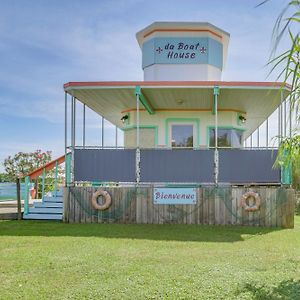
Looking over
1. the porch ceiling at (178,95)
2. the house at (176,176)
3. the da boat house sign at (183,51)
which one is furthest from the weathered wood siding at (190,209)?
the da boat house sign at (183,51)

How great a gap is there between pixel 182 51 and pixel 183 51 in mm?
37

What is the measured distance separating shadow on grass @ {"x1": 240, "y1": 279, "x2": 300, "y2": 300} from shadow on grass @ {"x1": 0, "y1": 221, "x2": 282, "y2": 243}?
10.3 feet

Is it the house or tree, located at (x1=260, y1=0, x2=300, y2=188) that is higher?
tree, located at (x1=260, y1=0, x2=300, y2=188)

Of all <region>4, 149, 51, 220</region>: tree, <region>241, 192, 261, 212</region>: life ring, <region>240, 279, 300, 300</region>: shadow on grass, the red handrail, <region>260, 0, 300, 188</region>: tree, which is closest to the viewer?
<region>260, 0, 300, 188</region>: tree

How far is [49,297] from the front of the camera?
4.28 meters

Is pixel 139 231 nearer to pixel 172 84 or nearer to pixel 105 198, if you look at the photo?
pixel 105 198

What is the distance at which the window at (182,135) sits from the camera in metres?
13.2

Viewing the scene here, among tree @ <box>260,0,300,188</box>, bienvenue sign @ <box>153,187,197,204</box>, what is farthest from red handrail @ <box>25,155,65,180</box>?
tree @ <box>260,0,300,188</box>

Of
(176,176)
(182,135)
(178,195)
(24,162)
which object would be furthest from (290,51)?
(24,162)

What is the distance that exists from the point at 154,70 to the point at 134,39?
2.04 metres

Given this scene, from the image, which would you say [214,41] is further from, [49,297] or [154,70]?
[49,297]

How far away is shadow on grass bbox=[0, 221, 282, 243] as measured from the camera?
828 cm

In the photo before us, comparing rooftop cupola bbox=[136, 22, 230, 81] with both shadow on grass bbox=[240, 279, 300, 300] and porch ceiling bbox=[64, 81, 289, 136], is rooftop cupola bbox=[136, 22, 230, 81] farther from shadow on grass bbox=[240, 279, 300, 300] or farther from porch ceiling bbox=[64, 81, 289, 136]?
shadow on grass bbox=[240, 279, 300, 300]

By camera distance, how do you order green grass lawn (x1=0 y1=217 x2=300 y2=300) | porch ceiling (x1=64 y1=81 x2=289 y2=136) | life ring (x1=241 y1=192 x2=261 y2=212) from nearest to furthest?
green grass lawn (x1=0 y1=217 x2=300 y2=300)
life ring (x1=241 y1=192 x2=261 y2=212)
porch ceiling (x1=64 y1=81 x2=289 y2=136)
